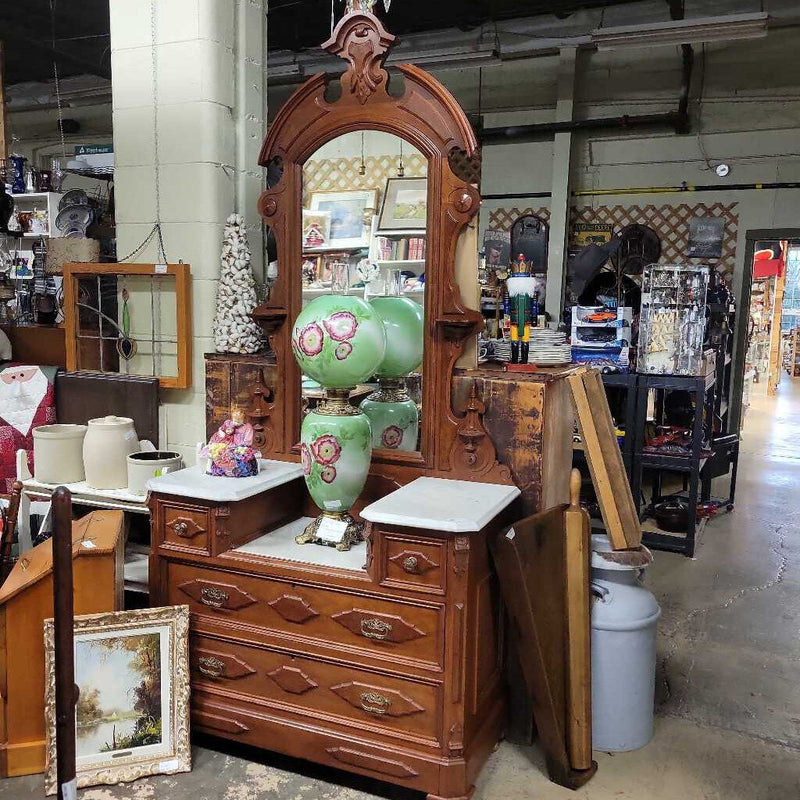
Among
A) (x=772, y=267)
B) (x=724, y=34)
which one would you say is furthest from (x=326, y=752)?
(x=772, y=267)

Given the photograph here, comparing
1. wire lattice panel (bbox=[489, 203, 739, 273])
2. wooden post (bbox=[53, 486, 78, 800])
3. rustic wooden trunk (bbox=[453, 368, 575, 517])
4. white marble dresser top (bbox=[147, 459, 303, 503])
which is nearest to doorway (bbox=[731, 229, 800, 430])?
wire lattice panel (bbox=[489, 203, 739, 273])

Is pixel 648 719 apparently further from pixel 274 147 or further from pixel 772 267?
pixel 772 267

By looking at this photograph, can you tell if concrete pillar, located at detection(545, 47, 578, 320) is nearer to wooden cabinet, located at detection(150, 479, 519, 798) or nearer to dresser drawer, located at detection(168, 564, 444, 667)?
wooden cabinet, located at detection(150, 479, 519, 798)

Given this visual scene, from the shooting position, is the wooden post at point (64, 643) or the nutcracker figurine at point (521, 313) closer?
the wooden post at point (64, 643)

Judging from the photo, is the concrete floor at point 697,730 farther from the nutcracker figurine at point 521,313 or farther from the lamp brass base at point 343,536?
the nutcracker figurine at point 521,313

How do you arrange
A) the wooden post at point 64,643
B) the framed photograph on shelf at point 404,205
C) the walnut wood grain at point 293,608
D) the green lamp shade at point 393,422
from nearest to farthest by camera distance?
1. the wooden post at point 64,643
2. the walnut wood grain at point 293,608
3. the framed photograph on shelf at point 404,205
4. the green lamp shade at point 393,422

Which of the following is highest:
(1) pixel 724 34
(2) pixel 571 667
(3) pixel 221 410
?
(1) pixel 724 34

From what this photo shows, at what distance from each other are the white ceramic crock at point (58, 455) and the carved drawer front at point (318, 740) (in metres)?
1.12

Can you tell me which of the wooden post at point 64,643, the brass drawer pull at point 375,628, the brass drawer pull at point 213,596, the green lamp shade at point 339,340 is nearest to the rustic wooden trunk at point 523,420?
the green lamp shade at point 339,340

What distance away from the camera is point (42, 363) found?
364 centimetres

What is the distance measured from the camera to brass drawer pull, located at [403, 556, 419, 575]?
208cm

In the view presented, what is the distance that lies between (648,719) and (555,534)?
2.47 ft

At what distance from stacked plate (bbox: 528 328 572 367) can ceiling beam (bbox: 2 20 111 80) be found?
6438 mm

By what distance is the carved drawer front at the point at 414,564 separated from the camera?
206cm
